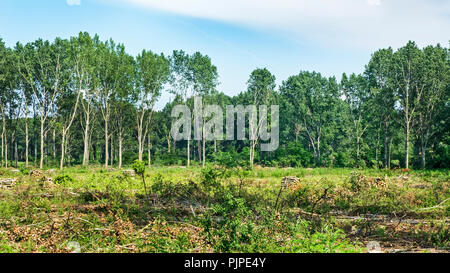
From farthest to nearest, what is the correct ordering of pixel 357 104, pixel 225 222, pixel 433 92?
pixel 357 104 → pixel 433 92 → pixel 225 222

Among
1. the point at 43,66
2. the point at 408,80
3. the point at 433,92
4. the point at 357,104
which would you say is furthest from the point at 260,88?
the point at 43,66

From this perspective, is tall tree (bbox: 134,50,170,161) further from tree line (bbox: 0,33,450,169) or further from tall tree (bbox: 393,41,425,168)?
tall tree (bbox: 393,41,425,168)

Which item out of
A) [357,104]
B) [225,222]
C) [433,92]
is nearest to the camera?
[225,222]

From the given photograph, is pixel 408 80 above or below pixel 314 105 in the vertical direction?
above

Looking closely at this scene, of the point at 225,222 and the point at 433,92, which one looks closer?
the point at 225,222

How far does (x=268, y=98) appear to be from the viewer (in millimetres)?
46562

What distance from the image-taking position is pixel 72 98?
141 ft

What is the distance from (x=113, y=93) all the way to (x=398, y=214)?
113 ft

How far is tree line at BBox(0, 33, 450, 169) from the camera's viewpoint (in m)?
35.2

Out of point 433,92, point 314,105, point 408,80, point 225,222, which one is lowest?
point 225,222

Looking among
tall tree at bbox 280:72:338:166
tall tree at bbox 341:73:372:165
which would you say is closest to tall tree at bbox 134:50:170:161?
tall tree at bbox 280:72:338:166

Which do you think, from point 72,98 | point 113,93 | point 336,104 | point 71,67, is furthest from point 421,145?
point 72,98

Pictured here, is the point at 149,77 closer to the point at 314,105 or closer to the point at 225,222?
the point at 314,105
